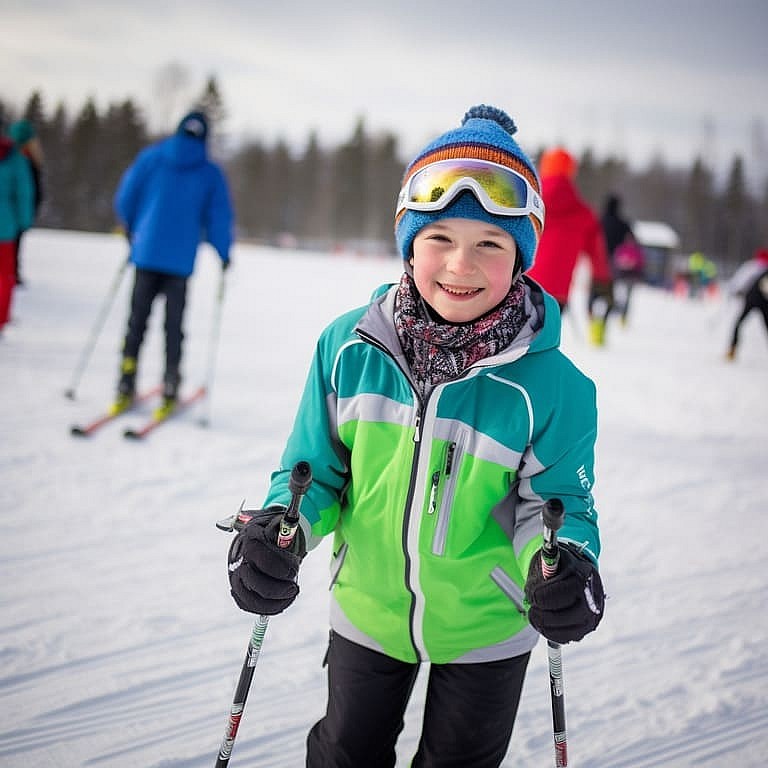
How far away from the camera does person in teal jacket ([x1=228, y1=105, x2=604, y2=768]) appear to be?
4.73 feet

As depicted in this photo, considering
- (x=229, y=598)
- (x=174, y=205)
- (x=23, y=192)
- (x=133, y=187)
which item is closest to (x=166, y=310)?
(x=174, y=205)

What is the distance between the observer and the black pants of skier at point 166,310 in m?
4.62

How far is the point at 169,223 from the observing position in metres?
4.55

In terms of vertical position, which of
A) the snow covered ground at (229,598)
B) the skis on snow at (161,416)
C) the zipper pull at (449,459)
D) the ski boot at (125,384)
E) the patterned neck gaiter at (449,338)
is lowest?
the snow covered ground at (229,598)

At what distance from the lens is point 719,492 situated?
166 inches

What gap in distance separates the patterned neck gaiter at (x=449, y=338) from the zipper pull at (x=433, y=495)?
0.20 meters

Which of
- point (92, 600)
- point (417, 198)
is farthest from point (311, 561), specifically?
point (417, 198)

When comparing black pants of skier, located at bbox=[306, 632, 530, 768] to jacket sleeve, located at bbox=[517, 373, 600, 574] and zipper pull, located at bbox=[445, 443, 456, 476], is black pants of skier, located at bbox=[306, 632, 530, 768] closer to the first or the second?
jacket sleeve, located at bbox=[517, 373, 600, 574]

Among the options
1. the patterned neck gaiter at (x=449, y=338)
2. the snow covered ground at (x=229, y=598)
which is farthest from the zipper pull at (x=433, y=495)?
the snow covered ground at (x=229, y=598)

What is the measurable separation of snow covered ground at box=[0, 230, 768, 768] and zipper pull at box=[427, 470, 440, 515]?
0.98 m

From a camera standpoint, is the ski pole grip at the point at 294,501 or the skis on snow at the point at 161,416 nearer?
the ski pole grip at the point at 294,501

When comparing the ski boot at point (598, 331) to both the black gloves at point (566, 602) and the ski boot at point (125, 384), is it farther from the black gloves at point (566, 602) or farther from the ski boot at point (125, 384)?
the black gloves at point (566, 602)

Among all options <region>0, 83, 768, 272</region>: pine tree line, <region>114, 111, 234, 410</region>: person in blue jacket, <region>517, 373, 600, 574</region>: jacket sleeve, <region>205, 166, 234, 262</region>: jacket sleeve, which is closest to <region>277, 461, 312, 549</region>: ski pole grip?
<region>517, 373, 600, 574</region>: jacket sleeve

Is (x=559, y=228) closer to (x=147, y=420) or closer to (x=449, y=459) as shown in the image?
(x=147, y=420)
